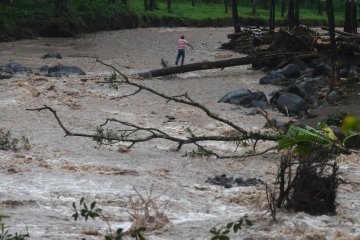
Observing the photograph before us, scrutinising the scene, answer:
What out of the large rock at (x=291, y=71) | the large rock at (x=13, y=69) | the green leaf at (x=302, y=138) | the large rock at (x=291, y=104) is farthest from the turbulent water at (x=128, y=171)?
the large rock at (x=291, y=71)

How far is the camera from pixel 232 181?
956 cm

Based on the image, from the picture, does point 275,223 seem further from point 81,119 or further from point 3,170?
point 81,119

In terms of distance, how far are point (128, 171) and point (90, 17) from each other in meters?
32.6

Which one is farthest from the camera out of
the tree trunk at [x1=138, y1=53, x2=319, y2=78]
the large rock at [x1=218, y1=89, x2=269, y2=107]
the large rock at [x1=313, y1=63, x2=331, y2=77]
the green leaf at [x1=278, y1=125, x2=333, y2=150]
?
the large rock at [x1=313, y1=63, x2=331, y2=77]

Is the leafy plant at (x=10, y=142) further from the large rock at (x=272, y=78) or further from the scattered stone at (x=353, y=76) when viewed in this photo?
the scattered stone at (x=353, y=76)

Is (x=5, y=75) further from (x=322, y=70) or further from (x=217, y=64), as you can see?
(x=322, y=70)

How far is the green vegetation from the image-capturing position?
3597cm

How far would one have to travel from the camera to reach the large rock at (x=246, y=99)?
1734 cm

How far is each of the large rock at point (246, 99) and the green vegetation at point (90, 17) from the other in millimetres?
19128

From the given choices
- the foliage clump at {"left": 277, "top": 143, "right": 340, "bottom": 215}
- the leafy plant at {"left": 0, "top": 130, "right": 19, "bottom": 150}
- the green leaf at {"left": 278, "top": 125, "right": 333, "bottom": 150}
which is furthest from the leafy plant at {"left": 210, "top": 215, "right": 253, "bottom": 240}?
the leafy plant at {"left": 0, "top": 130, "right": 19, "bottom": 150}

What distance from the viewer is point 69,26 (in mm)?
38344

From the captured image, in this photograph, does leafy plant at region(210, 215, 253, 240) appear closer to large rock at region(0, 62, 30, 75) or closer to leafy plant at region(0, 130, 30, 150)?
leafy plant at region(0, 130, 30, 150)

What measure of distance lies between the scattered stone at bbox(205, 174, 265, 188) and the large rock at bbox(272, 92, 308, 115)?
692cm

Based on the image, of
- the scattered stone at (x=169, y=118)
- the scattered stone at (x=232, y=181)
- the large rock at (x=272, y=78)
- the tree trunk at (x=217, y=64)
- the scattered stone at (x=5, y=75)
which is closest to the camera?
the scattered stone at (x=232, y=181)
